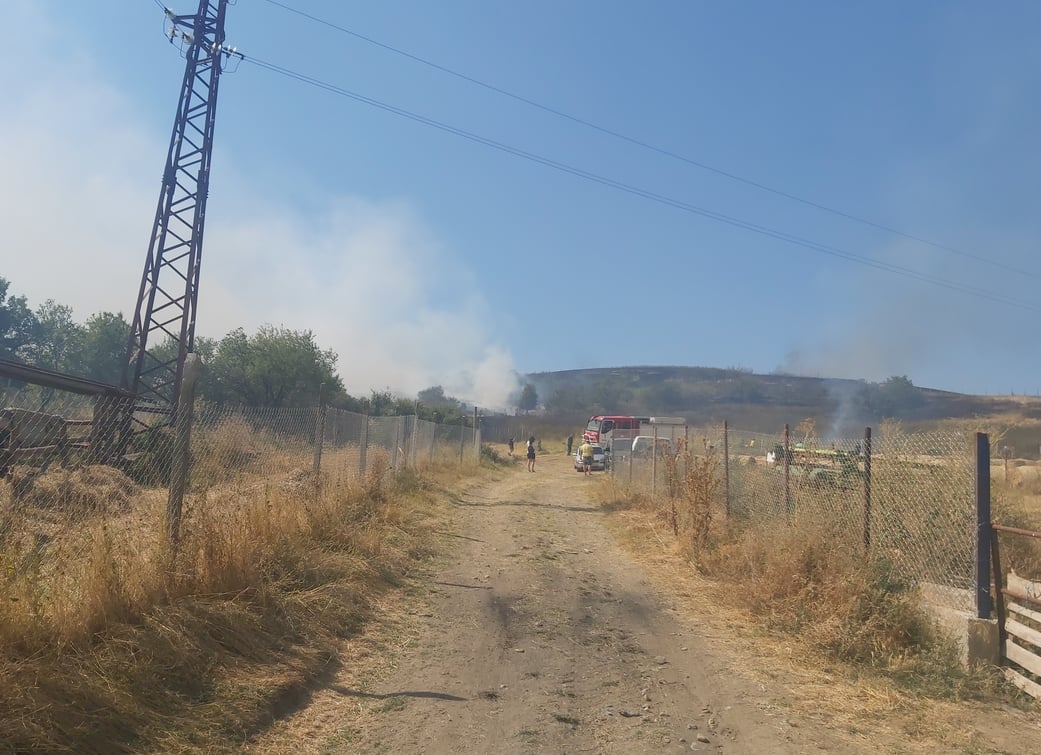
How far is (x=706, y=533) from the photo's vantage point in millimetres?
9789

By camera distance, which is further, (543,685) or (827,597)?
(827,597)

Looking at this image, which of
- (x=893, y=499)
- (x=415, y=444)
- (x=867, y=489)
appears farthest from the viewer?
(x=415, y=444)

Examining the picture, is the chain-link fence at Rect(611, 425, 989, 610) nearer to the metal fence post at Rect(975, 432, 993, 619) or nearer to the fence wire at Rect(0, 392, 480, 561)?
the metal fence post at Rect(975, 432, 993, 619)

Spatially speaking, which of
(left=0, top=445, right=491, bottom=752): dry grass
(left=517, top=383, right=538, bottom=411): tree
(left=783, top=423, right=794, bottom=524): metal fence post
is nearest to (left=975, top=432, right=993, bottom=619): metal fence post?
(left=783, top=423, right=794, bottom=524): metal fence post

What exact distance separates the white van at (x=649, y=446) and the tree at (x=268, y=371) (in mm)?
15112

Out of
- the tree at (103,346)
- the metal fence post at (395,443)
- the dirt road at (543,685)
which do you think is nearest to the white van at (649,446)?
the dirt road at (543,685)

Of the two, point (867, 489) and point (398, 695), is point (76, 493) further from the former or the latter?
point (867, 489)

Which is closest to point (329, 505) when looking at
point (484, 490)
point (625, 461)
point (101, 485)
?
point (101, 485)

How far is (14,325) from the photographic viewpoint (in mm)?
40719

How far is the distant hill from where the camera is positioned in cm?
3466

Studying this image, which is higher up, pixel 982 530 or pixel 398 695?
pixel 982 530

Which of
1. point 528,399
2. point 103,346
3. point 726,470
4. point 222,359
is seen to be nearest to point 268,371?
point 222,359

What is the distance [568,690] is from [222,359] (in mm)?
32578

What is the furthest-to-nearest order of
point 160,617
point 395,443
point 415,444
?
1. point 415,444
2. point 395,443
3. point 160,617
